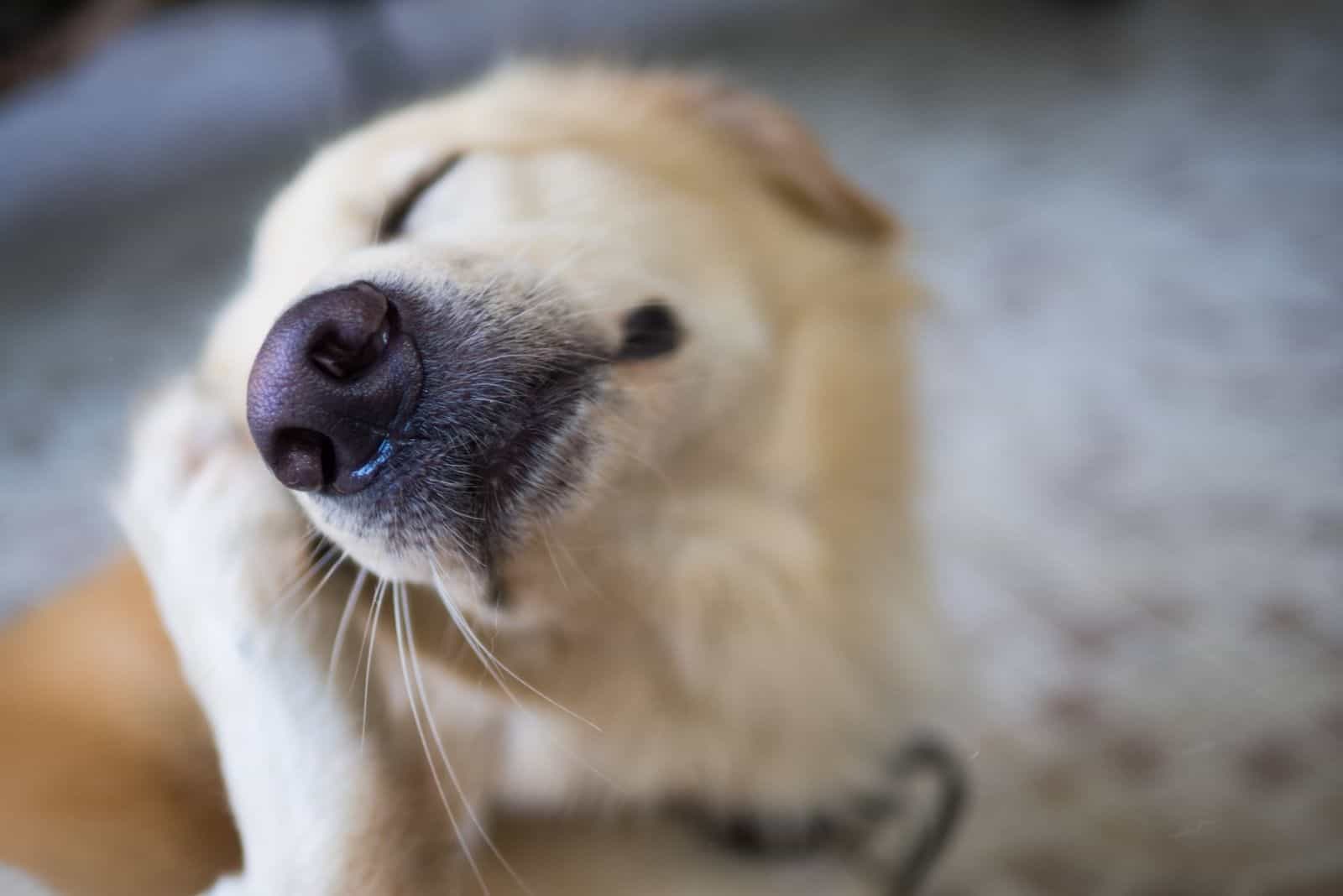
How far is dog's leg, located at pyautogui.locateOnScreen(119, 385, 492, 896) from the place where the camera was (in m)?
0.44

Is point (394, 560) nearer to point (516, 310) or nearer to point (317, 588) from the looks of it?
point (317, 588)

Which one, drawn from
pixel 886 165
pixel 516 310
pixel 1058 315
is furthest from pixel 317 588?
pixel 886 165

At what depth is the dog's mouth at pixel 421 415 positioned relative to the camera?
515 millimetres

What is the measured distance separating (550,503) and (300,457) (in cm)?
18

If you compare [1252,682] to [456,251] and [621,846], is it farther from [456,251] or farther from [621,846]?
[456,251]

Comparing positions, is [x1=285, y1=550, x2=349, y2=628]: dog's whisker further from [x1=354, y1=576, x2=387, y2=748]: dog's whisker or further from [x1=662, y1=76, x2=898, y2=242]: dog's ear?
[x1=662, y1=76, x2=898, y2=242]: dog's ear

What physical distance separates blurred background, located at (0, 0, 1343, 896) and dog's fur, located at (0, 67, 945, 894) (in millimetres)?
188

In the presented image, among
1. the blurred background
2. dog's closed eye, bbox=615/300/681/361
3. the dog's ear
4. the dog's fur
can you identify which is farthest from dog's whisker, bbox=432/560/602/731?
the dog's ear

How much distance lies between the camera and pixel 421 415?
0.57 metres

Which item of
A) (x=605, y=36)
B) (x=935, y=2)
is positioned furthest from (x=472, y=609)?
(x=935, y=2)

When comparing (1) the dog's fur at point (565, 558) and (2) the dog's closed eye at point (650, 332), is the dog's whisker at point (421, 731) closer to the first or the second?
(1) the dog's fur at point (565, 558)

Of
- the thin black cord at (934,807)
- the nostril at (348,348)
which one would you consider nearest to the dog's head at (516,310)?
the nostril at (348,348)

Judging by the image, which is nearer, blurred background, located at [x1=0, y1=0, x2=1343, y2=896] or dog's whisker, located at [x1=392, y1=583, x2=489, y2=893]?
dog's whisker, located at [x1=392, y1=583, x2=489, y2=893]

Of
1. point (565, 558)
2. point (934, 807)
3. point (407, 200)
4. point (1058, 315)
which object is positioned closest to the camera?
point (565, 558)
